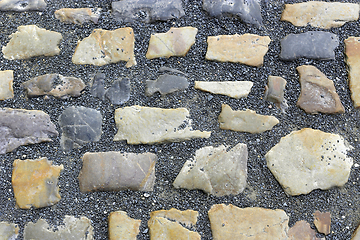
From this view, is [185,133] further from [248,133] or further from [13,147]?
[13,147]

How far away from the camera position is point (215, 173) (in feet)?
3.62

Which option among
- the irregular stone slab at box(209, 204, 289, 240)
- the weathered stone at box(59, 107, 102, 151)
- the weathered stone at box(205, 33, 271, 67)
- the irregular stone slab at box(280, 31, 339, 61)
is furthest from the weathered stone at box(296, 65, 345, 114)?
the weathered stone at box(59, 107, 102, 151)

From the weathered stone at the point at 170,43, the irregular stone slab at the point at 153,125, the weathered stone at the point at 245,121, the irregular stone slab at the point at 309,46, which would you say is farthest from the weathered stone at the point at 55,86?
the irregular stone slab at the point at 309,46

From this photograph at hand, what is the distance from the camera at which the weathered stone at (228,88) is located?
1.16m

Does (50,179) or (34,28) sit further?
(34,28)

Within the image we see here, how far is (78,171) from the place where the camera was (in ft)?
3.68

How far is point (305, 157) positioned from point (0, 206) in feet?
3.85

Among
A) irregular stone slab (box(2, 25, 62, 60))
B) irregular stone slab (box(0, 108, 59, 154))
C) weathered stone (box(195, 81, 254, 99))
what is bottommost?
irregular stone slab (box(0, 108, 59, 154))

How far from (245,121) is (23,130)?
0.86 meters

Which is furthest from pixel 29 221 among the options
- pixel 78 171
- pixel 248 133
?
pixel 248 133

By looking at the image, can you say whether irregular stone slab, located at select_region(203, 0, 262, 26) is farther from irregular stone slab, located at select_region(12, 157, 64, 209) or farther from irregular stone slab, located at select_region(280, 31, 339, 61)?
irregular stone slab, located at select_region(12, 157, 64, 209)

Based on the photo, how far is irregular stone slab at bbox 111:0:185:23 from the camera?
122 cm

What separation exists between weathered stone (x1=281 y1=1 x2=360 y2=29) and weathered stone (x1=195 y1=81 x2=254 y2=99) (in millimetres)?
357

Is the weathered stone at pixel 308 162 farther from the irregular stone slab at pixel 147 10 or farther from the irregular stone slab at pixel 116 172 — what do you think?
the irregular stone slab at pixel 147 10
